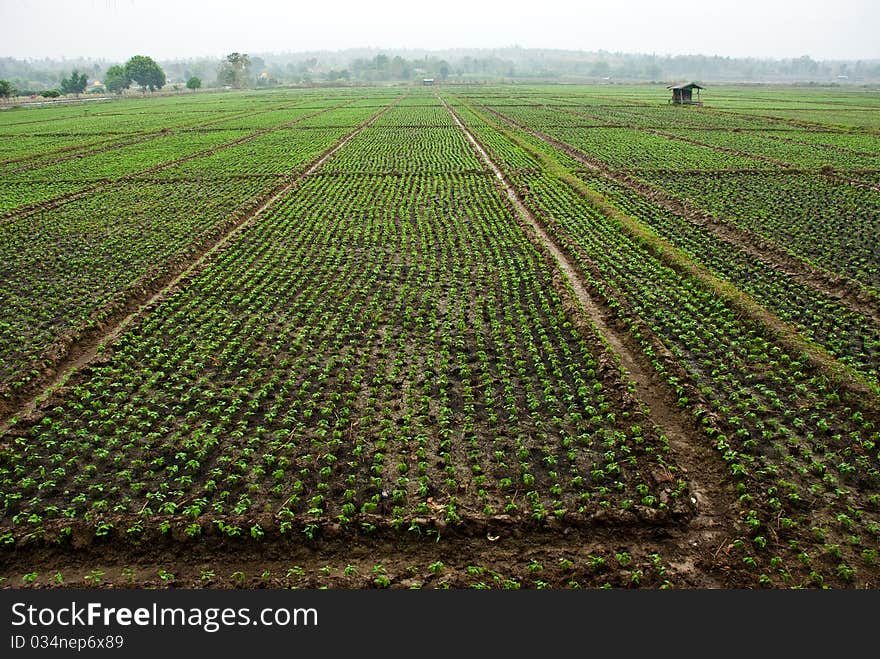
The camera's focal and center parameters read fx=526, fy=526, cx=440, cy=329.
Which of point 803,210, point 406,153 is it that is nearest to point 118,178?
point 406,153

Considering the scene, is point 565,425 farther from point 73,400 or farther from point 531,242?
point 531,242

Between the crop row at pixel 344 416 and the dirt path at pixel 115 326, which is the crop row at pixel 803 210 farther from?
the dirt path at pixel 115 326

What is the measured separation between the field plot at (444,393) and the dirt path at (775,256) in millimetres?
130

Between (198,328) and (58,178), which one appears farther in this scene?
(58,178)

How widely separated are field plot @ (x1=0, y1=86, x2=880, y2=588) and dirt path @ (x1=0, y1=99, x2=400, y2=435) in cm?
8

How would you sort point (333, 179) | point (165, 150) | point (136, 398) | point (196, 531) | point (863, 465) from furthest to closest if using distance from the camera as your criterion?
point (165, 150) → point (333, 179) → point (136, 398) → point (863, 465) → point (196, 531)

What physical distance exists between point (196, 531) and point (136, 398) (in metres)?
4.08

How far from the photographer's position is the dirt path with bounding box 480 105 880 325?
1402cm

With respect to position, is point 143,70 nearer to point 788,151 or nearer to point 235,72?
point 235,72

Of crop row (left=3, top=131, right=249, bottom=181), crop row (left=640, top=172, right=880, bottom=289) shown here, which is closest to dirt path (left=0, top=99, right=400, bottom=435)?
crop row (left=3, top=131, right=249, bottom=181)

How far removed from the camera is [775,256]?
56.6 feet

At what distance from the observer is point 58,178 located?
31.0 metres

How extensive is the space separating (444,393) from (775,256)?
44.0 ft

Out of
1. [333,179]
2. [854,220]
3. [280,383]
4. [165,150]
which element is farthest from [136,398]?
[165,150]
